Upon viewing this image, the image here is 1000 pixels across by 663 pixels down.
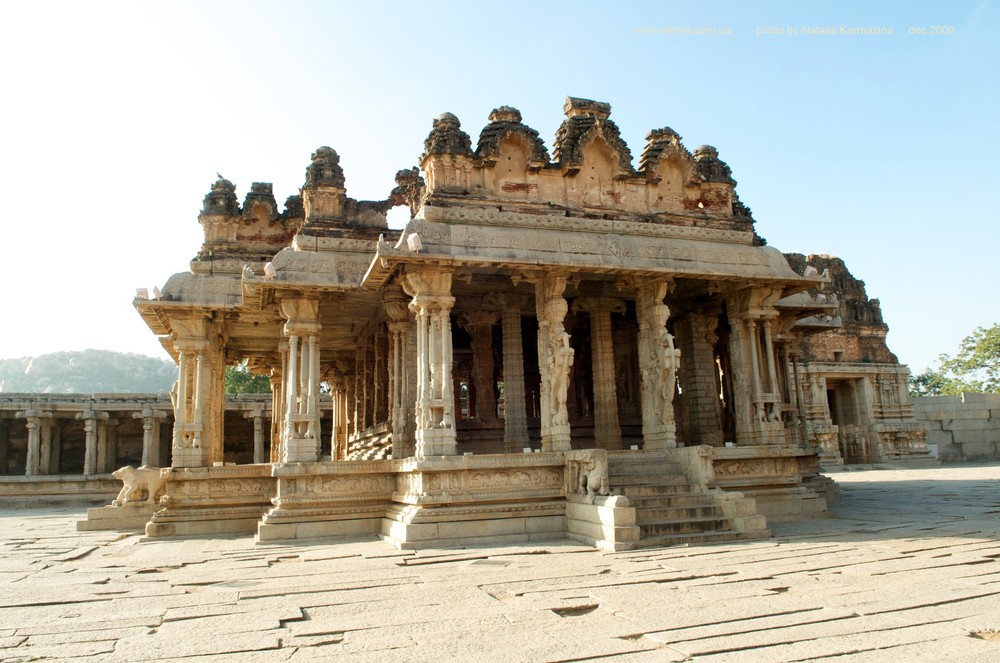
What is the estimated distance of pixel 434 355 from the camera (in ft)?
41.2

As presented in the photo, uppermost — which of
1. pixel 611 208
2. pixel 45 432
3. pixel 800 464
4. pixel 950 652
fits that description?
pixel 611 208

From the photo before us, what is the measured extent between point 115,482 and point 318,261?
840 inches

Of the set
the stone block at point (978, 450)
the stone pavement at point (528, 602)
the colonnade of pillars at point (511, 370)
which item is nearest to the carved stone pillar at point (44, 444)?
the colonnade of pillars at point (511, 370)

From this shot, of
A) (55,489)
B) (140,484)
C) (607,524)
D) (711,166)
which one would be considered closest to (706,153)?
(711,166)

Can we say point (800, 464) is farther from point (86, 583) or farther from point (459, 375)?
point (86, 583)

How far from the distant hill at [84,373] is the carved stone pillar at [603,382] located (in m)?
151

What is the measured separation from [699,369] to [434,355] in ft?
23.1

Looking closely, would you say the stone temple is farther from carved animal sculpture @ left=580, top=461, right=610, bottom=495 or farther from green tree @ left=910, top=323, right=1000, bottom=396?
green tree @ left=910, top=323, right=1000, bottom=396

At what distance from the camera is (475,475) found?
40.0 ft

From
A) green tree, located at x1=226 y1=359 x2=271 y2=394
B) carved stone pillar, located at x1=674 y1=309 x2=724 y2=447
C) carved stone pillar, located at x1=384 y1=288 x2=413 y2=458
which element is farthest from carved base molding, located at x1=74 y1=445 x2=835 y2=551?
green tree, located at x1=226 y1=359 x2=271 y2=394

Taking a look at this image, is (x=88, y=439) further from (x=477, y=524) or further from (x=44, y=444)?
(x=477, y=524)

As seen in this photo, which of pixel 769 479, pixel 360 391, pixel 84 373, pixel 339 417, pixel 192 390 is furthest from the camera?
pixel 84 373

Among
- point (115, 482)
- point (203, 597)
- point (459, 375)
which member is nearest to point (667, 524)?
point (203, 597)

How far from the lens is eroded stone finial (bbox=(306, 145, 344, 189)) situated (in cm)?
1666
